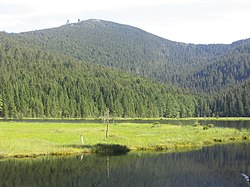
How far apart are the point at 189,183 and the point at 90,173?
1218 centimetres

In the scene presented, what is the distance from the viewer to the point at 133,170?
5066cm

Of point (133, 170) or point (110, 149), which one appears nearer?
point (133, 170)

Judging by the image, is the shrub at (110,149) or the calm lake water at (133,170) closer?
the calm lake water at (133,170)

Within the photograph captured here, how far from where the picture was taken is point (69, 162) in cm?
5494

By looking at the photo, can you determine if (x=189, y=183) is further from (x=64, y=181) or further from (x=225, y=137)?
(x=225, y=137)

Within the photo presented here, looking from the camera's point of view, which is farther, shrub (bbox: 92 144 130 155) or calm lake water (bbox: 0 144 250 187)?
shrub (bbox: 92 144 130 155)

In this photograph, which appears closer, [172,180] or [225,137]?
[172,180]

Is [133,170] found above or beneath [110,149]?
beneath

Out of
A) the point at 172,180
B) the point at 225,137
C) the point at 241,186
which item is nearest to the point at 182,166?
the point at 172,180

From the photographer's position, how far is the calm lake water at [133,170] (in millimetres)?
43469

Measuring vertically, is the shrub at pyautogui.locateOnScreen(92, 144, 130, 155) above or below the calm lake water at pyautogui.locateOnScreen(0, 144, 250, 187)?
above

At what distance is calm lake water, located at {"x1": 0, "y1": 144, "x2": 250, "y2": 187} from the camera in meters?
43.5

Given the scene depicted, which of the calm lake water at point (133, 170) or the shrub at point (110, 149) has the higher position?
the shrub at point (110, 149)

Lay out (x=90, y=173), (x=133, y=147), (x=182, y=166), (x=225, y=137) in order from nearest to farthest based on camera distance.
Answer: (x=90, y=173), (x=182, y=166), (x=133, y=147), (x=225, y=137)
